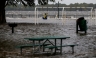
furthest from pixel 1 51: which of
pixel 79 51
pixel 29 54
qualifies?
pixel 79 51

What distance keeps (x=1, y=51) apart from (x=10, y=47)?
4.69 feet

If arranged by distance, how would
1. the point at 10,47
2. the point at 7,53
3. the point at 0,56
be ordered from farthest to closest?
1. the point at 10,47
2. the point at 7,53
3. the point at 0,56

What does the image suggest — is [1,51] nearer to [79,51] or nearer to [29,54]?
[29,54]

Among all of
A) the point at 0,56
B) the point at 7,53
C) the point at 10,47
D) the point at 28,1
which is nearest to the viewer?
the point at 0,56

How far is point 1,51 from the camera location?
46.2 feet

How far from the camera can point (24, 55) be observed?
42.3 ft

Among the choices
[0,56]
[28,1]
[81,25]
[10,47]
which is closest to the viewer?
[0,56]

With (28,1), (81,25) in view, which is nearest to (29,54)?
(81,25)

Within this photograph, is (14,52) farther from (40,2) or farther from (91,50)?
(40,2)

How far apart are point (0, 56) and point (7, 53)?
100 centimetres

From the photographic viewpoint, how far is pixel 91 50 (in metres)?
14.3

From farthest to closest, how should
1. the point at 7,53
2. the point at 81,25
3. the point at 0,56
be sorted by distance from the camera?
the point at 81,25, the point at 7,53, the point at 0,56

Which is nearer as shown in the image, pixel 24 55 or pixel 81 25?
pixel 24 55

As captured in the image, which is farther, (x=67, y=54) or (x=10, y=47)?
(x=10, y=47)
